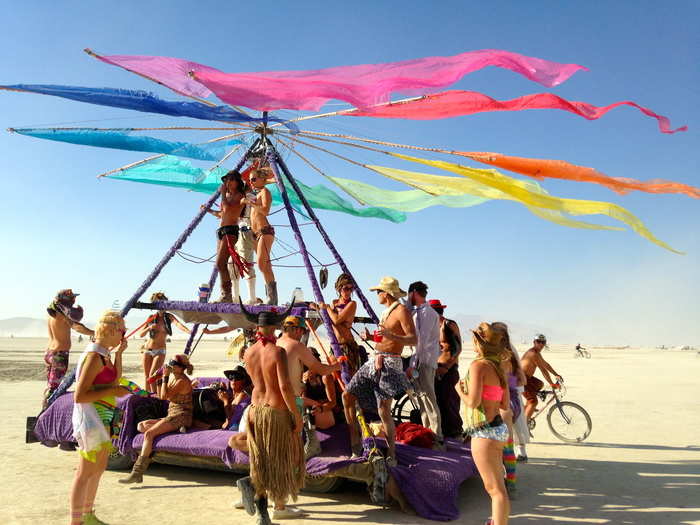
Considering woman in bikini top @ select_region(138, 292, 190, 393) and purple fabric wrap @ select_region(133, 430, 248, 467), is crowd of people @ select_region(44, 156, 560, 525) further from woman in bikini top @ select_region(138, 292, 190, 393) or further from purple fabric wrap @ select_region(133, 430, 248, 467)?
purple fabric wrap @ select_region(133, 430, 248, 467)

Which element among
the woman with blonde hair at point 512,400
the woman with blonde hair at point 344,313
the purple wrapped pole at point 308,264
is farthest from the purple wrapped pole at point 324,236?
the woman with blonde hair at point 512,400

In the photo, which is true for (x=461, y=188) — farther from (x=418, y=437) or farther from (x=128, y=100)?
A: (x=128, y=100)

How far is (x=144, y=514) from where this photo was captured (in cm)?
569

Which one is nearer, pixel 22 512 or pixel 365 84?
pixel 22 512

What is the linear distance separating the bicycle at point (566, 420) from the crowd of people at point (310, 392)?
2.39m

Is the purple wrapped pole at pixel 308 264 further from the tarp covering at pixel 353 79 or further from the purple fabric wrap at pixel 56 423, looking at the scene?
the purple fabric wrap at pixel 56 423

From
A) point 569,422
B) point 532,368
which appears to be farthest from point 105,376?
point 569,422

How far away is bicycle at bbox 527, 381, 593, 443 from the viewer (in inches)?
409

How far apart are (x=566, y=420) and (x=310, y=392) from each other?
5.86m

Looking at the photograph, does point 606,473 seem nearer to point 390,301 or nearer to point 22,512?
point 390,301

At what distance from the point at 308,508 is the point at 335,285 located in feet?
9.06

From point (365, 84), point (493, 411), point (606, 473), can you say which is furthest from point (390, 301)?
point (606, 473)

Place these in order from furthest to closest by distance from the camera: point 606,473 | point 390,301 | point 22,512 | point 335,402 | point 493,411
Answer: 1. point 606,473
2. point 335,402
3. point 390,301
4. point 22,512
5. point 493,411

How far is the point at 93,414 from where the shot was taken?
4.77 metres
